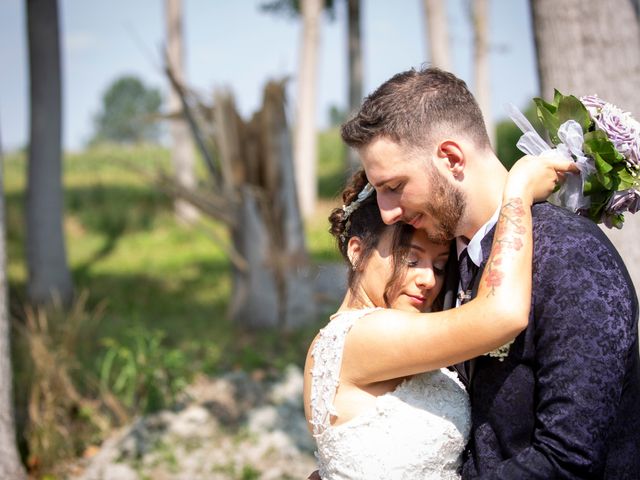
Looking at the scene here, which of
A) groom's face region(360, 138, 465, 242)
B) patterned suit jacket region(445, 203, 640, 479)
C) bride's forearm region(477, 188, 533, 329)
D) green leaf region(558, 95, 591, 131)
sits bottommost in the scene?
patterned suit jacket region(445, 203, 640, 479)

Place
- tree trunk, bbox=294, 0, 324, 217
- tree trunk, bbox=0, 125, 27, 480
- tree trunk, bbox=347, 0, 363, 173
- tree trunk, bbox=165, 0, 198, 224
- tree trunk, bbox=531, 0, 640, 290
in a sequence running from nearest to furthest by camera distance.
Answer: tree trunk, bbox=531, 0, 640, 290 < tree trunk, bbox=0, 125, 27, 480 < tree trunk, bbox=165, 0, 198, 224 < tree trunk, bbox=294, 0, 324, 217 < tree trunk, bbox=347, 0, 363, 173

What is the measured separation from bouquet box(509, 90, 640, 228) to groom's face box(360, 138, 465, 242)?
1.16ft

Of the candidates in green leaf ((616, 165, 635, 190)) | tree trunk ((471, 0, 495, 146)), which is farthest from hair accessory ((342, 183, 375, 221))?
tree trunk ((471, 0, 495, 146))

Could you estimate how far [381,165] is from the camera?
2.28 m

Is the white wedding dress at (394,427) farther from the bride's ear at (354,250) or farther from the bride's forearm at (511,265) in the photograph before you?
the bride's forearm at (511,265)

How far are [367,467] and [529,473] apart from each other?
58cm

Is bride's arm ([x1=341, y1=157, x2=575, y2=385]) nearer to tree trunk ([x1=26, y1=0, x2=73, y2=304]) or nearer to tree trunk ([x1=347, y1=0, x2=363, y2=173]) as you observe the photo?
tree trunk ([x1=26, y1=0, x2=73, y2=304])

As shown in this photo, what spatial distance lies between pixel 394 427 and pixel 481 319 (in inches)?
23.3

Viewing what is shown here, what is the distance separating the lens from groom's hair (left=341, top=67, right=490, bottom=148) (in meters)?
2.24

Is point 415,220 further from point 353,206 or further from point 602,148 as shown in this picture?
point 602,148

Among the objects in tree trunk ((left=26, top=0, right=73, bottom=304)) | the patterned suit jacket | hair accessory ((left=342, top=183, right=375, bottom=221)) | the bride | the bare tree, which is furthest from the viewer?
tree trunk ((left=26, top=0, right=73, bottom=304))

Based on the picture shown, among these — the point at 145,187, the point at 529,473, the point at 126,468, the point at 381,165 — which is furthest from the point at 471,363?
the point at 145,187

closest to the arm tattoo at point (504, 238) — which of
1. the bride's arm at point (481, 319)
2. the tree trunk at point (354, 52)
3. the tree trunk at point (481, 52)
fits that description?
the bride's arm at point (481, 319)

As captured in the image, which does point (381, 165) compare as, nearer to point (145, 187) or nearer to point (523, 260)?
point (523, 260)
